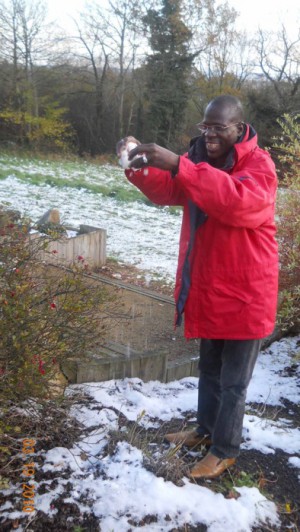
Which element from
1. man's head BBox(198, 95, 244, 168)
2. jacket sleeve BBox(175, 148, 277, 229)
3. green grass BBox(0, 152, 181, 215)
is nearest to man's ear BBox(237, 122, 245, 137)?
man's head BBox(198, 95, 244, 168)

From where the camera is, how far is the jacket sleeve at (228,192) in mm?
2102

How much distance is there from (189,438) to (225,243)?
44.8 inches

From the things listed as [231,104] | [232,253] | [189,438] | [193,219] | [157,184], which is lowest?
[189,438]

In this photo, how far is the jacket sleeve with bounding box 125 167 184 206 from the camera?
243 centimetres

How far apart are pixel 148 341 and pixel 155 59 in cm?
2325

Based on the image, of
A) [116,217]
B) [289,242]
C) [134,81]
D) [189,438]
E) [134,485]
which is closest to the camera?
[134,485]

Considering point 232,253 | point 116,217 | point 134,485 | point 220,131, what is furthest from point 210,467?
point 116,217

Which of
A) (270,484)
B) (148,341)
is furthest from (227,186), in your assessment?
(148,341)

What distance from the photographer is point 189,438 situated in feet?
9.05

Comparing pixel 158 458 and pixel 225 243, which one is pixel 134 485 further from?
pixel 225 243

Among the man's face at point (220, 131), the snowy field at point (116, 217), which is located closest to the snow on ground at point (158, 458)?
the man's face at point (220, 131)

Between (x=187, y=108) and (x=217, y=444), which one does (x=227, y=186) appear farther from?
(x=187, y=108)

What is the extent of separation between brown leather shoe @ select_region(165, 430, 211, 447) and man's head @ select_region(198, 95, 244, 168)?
1500 millimetres

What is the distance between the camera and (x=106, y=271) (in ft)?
21.6
